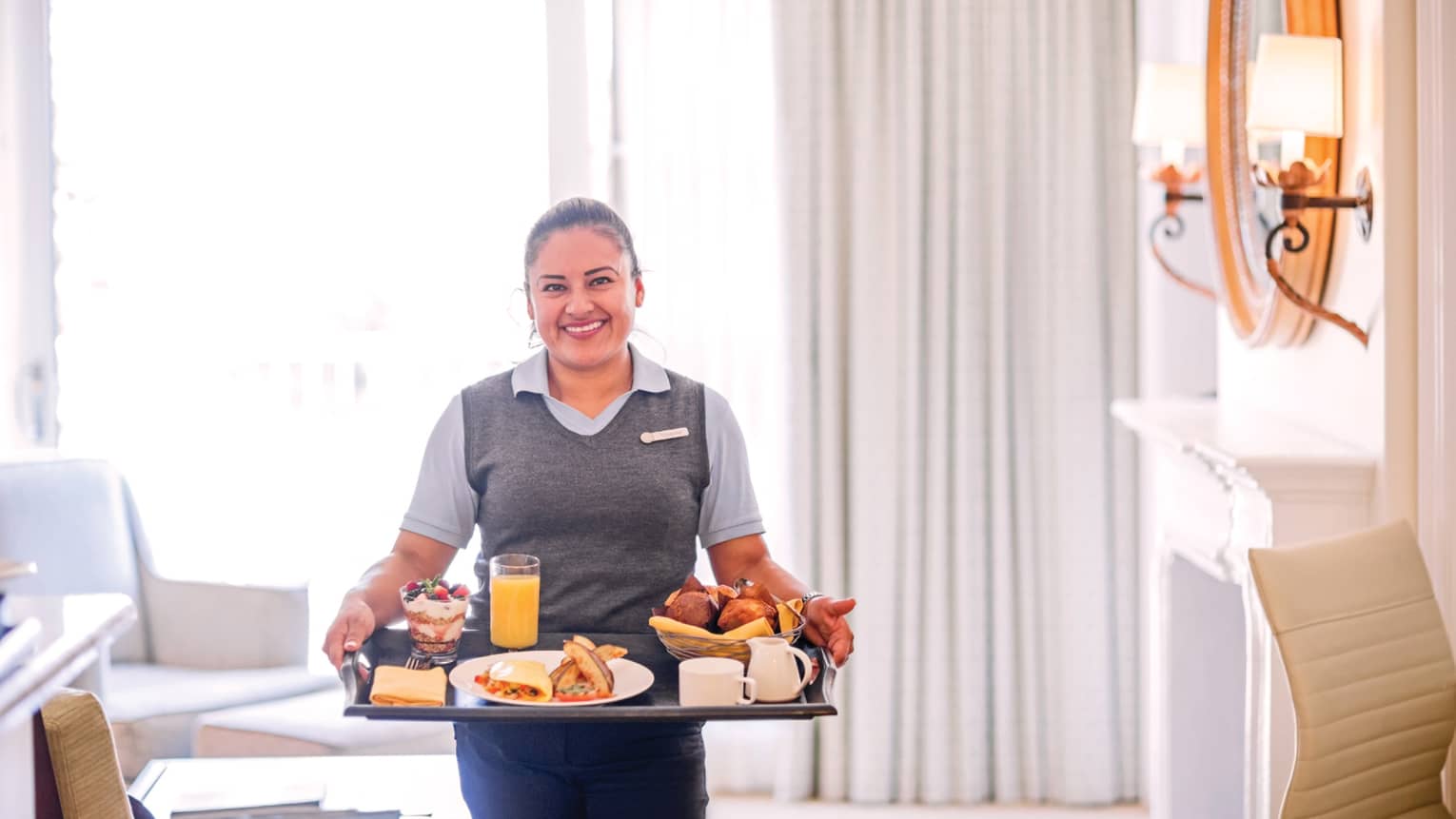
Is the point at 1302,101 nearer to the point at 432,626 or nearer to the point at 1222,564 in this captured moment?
the point at 1222,564

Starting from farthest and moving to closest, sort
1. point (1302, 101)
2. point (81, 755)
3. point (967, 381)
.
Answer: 1. point (967, 381)
2. point (1302, 101)
3. point (81, 755)

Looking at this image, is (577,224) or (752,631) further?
(577,224)

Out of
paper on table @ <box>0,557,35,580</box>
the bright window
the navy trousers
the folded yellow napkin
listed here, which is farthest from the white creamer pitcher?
the bright window

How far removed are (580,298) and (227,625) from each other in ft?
6.35

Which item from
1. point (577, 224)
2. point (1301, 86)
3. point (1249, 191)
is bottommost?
point (577, 224)

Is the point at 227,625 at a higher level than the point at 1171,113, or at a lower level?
lower

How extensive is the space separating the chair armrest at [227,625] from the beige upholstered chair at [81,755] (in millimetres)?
2386

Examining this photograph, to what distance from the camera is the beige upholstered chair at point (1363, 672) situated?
184 cm

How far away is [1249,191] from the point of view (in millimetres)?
2682

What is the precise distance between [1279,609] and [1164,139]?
56.8 inches

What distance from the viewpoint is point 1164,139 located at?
9.89ft

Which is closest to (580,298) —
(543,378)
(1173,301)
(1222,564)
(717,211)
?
(543,378)

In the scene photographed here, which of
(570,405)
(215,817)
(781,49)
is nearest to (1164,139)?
(781,49)

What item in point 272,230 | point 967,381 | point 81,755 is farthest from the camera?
point 272,230
